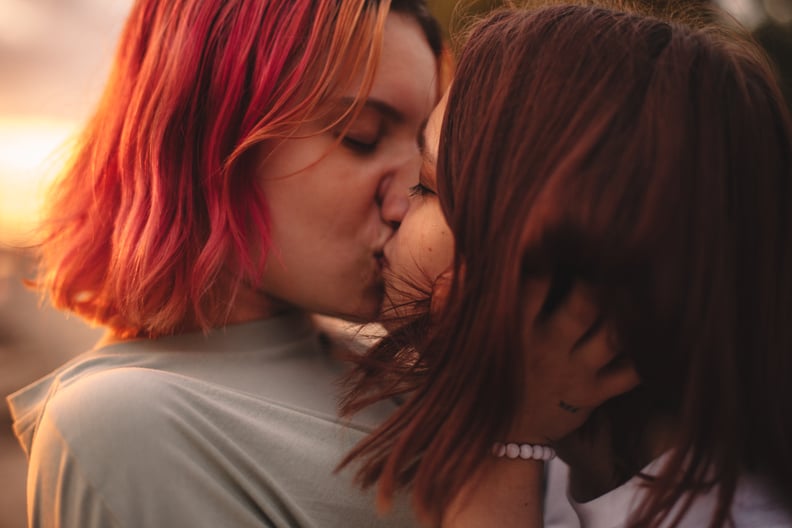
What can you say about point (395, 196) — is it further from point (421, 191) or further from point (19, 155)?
point (19, 155)

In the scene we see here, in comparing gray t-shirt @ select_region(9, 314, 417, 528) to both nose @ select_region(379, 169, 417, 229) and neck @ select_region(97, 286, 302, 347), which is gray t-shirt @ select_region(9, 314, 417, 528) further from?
nose @ select_region(379, 169, 417, 229)

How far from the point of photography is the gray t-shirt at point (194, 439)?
1.13m

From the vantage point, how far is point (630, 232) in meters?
0.98

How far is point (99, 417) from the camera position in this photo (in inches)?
45.5

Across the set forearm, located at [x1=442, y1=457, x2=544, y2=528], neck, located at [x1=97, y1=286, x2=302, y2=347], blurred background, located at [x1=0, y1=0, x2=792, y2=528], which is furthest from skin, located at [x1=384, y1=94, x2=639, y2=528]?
blurred background, located at [x1=0, y1=0, x2=792, y2=528]

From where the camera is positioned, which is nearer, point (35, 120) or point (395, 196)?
point (395, 196)

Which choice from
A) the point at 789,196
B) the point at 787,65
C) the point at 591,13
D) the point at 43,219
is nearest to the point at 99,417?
the point at 43,219

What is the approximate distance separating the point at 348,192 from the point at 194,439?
0.53 metres

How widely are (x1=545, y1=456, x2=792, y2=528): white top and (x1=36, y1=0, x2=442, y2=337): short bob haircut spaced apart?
719 mm

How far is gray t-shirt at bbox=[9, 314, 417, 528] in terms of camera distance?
1.13 meters

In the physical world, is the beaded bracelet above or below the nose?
below

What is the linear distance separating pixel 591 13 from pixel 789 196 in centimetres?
39

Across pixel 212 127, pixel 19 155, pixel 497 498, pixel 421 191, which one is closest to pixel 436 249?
pixel 421 191

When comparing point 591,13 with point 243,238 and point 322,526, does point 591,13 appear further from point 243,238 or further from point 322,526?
point 322,526
